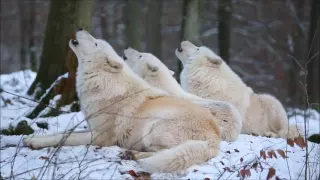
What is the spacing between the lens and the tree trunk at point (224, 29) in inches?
662

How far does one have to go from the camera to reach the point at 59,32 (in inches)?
353

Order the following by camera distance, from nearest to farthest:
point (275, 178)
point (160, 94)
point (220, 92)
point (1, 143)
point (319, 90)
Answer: point (275, 178) → point (1, 143) → point (160, 94) → point (220, 92) → point (319, 90)

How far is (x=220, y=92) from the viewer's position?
7.34 meters

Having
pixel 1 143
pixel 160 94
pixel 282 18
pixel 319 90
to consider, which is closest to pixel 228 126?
pixel 160 94

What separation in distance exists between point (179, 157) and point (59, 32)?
511 cm

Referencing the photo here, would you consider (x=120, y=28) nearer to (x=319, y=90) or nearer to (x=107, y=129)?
(x=319, y=90)

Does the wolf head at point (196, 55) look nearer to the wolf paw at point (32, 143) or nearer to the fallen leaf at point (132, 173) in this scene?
the wolf paw at point (32, 143)

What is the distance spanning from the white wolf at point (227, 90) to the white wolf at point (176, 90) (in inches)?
29.8

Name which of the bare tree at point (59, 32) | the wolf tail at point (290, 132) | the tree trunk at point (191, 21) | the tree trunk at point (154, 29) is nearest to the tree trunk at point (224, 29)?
the tree trunk at point (154, 29)

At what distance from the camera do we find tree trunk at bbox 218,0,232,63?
16812 millimetres

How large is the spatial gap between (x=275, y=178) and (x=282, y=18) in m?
18.5

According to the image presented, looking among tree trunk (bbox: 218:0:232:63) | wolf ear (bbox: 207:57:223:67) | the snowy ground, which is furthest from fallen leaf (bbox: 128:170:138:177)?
tree trunk (bbox: 218:0:232:63)

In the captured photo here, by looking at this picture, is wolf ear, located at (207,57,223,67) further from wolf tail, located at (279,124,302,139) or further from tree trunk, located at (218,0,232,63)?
tree trunk, located at (218,0,232,63)

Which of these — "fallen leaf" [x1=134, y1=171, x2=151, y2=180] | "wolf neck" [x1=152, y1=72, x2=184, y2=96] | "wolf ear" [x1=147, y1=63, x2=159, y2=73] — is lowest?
"fallen leaf" [x1=134, y1=171, x2=151, y2=180]
